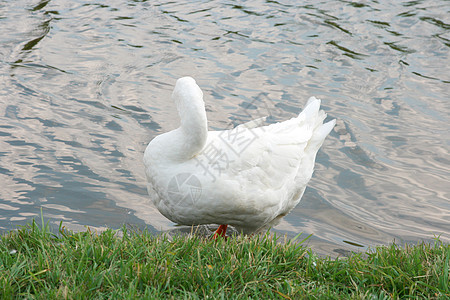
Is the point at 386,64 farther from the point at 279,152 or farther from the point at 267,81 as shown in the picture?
the point at 279,152

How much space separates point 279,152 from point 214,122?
7.92 feet

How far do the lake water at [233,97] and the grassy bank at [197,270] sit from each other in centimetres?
143

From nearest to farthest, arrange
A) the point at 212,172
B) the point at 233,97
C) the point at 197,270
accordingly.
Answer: the point at 197,270 < the point at 212,172 < the point at 233,97

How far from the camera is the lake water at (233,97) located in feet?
18.0

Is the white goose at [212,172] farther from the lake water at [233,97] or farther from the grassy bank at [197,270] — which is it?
the lake water at [233,97]

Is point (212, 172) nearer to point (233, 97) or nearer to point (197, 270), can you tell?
point (197, 270)

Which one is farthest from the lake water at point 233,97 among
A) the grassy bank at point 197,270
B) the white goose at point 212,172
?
the grassy bank at point 197,270

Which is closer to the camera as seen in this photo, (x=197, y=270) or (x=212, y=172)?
(x=197, y=270)

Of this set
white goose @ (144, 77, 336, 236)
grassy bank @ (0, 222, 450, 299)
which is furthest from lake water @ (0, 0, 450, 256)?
grassy bank @ (0, 222, 450, 299)

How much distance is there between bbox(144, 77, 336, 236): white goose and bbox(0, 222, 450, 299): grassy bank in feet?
1.63

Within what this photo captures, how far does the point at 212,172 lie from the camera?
4.09 metres

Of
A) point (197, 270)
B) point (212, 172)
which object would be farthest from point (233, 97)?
point (197, 270)

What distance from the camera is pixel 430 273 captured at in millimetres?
3234

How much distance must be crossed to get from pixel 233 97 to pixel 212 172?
12.6 feet
